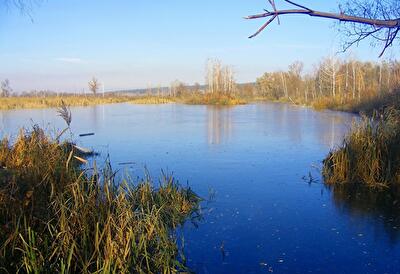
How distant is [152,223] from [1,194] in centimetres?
143

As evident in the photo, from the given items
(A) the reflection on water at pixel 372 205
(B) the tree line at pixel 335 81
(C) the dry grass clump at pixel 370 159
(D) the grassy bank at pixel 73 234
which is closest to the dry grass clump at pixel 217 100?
(B) the tree line at pixel 335 81

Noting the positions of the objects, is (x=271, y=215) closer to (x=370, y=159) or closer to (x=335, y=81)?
(x=370, y=159)

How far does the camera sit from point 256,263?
3.91 meters

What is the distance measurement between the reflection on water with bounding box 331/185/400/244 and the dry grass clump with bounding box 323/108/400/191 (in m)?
0.26

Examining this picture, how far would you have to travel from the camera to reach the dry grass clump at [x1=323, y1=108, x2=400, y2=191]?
6.49m

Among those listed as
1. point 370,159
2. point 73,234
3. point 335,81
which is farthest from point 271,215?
point 335,81

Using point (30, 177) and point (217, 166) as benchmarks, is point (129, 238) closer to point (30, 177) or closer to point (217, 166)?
point (30, 177)

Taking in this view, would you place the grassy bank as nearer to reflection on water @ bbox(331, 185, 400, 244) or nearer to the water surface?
the water surface

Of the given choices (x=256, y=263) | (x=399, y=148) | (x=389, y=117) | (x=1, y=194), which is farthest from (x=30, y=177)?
(x=389, y=117)

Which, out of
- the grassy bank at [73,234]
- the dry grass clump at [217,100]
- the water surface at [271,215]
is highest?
the dry grass clump at [217,100]

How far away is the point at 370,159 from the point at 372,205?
1.13 metres

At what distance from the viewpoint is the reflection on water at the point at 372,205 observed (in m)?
4.91

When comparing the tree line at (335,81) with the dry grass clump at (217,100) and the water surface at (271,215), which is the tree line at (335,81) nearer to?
the dry grass clump at (217,100)

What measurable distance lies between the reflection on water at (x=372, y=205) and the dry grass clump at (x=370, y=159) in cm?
26
